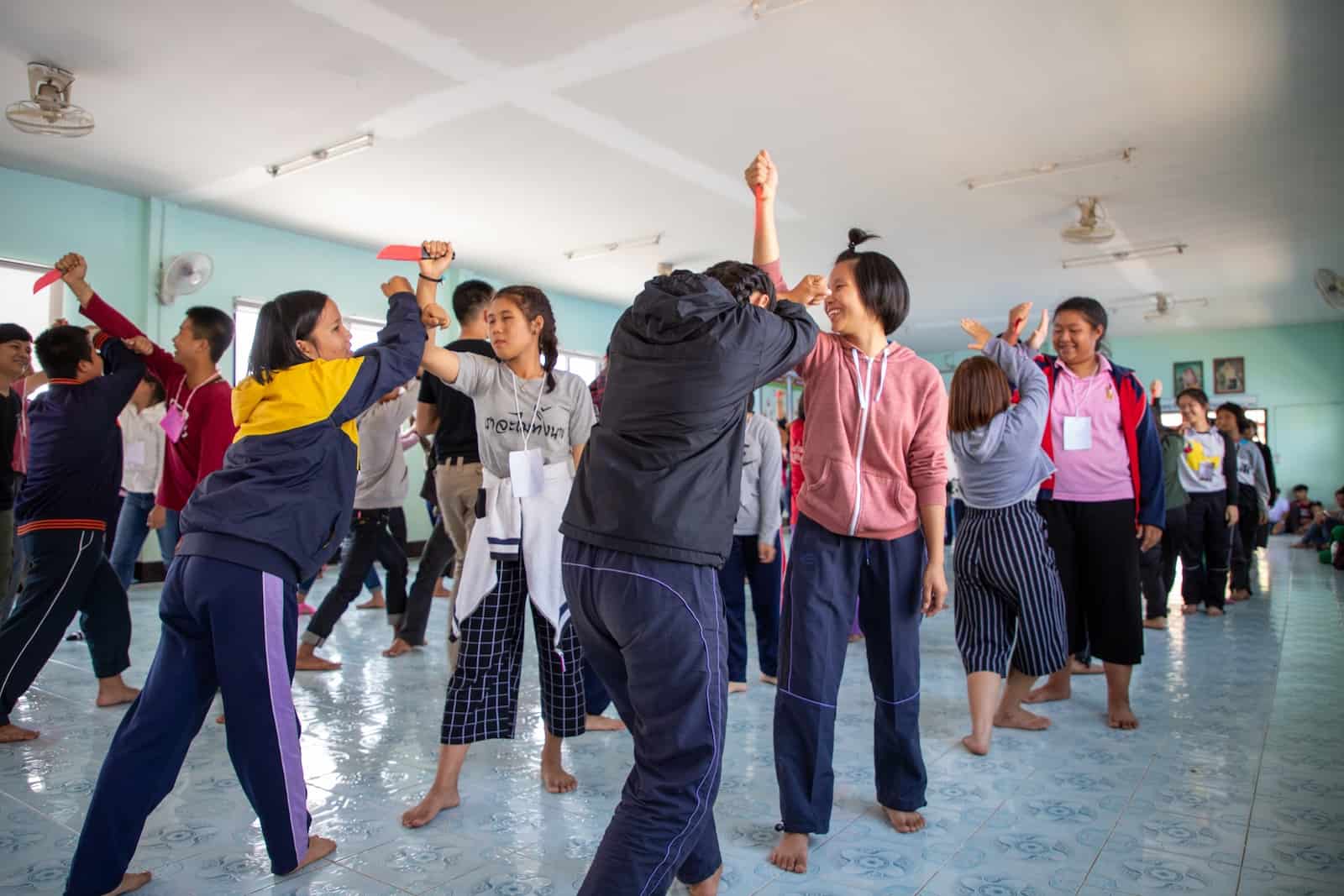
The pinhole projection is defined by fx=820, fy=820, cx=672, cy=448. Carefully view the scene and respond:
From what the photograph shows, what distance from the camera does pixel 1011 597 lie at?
2.60m

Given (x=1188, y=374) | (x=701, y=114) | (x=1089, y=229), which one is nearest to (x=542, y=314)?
(x=701, y=114)

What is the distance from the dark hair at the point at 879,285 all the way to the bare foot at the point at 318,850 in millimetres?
1712

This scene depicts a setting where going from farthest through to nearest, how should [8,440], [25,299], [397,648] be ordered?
1. [25,299]
2. [397,648]
3. [8,440]

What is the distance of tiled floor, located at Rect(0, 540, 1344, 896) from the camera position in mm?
1719

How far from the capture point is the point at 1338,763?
2402 mm

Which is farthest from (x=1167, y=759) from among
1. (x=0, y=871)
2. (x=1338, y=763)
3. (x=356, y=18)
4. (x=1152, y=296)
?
(x=1152, y=296)

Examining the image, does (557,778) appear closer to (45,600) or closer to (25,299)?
(45,600)

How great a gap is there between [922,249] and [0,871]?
8246 mm

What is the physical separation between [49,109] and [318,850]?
449 cm

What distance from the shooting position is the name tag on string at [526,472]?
2020 mm

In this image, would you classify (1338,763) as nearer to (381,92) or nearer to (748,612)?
(748,612)

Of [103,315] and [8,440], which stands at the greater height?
[103,315]

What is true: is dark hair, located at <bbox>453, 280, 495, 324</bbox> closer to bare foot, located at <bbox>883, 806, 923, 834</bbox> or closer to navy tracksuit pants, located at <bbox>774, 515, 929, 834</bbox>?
navy tracksuit pants, located at <bbox>774, 515, 929, 834</bbox>

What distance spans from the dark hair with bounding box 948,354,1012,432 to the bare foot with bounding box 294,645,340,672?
2.76 meters
